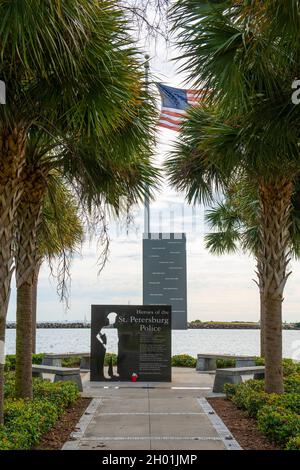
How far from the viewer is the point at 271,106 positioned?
716 centimetres

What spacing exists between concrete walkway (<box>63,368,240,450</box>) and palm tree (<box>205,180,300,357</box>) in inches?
120

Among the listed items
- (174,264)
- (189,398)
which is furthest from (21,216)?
(174,264)

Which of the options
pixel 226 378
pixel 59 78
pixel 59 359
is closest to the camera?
pixel 59 78

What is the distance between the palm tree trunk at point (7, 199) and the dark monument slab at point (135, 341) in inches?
269

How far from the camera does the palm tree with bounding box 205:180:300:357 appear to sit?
12.2 metres

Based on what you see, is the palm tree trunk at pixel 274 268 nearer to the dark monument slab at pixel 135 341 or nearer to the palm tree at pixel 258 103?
the palm tree at pixel 258 103

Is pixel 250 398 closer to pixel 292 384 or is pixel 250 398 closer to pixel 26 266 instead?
pixel 292 384

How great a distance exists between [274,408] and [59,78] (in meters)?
5.25

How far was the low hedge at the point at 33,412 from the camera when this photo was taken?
6297mm

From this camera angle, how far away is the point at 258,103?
23.9 ft

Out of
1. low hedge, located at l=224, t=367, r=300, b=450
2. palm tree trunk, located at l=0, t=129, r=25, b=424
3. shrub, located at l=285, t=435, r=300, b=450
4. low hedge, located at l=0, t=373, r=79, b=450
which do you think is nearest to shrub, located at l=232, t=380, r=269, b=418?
low hedge, located at l=224, t=367, r=300, b=450

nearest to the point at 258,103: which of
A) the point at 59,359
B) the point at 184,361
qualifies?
the point at 59,359

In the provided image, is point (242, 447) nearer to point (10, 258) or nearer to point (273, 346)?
point (273, 346)
